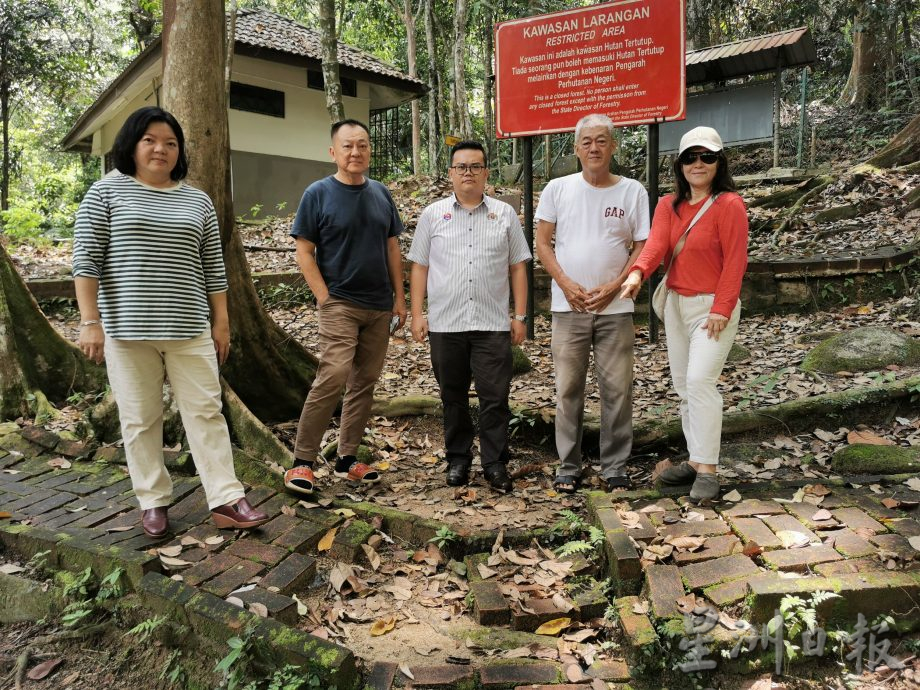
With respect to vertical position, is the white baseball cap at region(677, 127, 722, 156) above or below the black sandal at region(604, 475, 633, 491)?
above

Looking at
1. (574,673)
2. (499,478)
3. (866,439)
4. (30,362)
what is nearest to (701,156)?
(499,478)

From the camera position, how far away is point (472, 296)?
13.7 ft

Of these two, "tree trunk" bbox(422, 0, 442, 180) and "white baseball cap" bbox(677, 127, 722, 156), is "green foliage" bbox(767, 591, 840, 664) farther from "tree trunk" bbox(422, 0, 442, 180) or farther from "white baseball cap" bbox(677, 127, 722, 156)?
"tree trunk" bbox(422, 0, 442, 180)

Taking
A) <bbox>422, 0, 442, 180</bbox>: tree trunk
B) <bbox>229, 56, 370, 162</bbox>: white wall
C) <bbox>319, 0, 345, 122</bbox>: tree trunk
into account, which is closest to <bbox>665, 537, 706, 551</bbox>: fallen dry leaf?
<bbox>319, 0, 345, 122</bbox>: tree trunk

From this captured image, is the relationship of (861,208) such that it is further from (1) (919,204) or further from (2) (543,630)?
(2) (543,630)

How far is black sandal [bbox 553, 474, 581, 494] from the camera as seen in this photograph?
4145mm

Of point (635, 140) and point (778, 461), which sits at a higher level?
point (635, 140)

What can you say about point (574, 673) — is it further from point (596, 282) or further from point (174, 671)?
point (596, 282)

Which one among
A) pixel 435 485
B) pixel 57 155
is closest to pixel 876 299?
pixel 435 485

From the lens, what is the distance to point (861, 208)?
998 centimetres

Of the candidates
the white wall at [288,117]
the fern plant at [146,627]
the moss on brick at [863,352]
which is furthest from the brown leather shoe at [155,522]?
the white wall at [288,117]

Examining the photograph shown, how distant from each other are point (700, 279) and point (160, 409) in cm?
283

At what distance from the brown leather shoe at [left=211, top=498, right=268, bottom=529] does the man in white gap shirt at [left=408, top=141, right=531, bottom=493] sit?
1.32 m

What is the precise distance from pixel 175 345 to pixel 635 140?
16.1m
